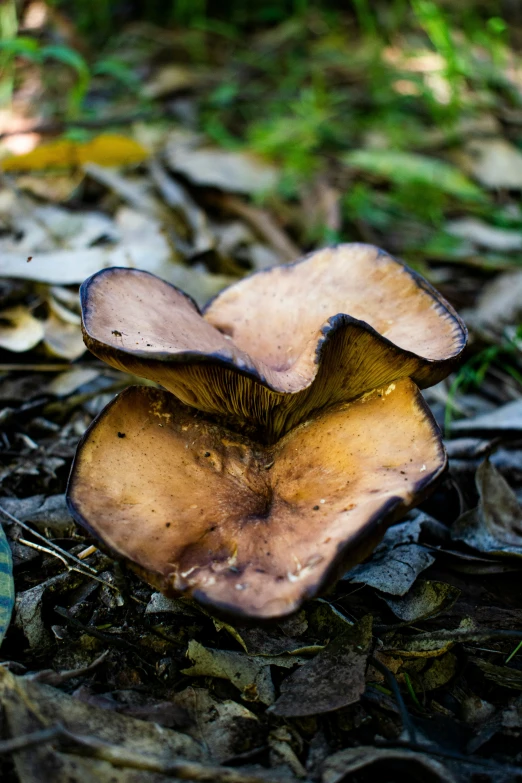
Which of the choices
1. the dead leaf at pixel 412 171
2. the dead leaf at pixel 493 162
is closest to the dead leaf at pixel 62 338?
the dead leaf at pixel 412 171

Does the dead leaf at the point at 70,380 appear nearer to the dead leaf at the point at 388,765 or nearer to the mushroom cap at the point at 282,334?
the mushroom cap at the point at 282,334

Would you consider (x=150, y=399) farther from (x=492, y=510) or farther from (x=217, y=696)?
(x=492, y=510)

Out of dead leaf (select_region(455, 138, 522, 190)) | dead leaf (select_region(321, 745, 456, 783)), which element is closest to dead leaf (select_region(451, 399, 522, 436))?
dead leaf (select_region(321, 745, 456, 783))

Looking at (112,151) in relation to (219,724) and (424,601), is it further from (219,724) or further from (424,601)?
(219,724)

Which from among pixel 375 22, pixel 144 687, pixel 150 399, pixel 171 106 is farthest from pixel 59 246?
pixel 375 22

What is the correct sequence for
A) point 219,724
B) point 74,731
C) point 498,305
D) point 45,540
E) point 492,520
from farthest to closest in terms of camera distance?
point 498,305
point 492,520
point 45,540
point 219,724
point 74,731

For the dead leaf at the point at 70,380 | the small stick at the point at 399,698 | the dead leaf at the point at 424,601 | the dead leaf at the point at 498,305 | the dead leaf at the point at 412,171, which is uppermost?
the dead leaf at the point at 70,380

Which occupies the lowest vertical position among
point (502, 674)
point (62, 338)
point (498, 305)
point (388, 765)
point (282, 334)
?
point (498, 305)

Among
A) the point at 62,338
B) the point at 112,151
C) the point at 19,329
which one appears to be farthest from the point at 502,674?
the point at 112,151
